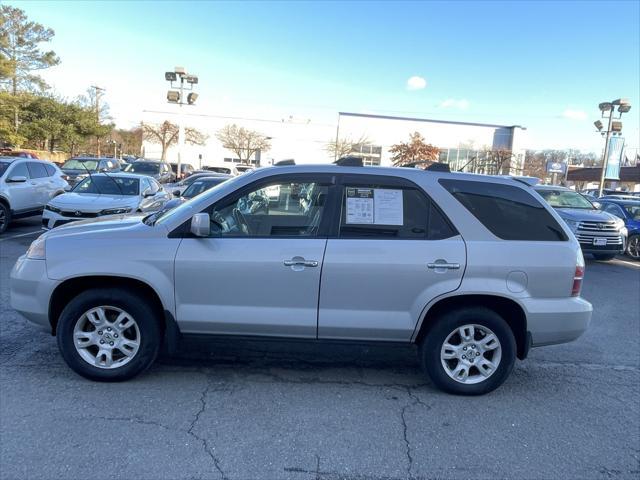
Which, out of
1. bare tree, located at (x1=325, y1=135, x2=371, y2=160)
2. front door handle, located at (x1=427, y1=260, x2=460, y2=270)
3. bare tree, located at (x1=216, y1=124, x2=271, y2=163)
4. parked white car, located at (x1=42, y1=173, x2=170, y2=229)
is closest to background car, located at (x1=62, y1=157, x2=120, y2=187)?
parked white car, located at (x1=42, y1=173, x2=170, y2=229)

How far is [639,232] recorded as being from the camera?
504 inches

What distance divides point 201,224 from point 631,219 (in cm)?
1356

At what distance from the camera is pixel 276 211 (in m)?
4.00

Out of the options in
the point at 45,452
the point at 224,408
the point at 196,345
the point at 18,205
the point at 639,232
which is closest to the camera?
the point at 45,452

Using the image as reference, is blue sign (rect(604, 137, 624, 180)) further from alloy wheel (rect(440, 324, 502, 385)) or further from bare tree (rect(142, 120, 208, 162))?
bare tree (rect(142, 120, 208, 162))

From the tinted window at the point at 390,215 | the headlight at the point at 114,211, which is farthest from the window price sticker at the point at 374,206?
the headlight at the point at 114,211

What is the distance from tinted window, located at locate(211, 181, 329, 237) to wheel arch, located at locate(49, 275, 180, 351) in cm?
78

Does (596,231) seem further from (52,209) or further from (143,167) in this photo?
(143,167)

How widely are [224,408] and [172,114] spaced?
5967 cm

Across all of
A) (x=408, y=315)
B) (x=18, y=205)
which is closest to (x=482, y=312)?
(x=408, y=315)

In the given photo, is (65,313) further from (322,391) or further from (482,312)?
(482,312)

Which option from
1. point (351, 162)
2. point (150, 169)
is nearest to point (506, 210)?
point (351, 162)

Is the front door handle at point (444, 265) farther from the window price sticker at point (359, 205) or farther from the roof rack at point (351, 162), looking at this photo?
the roof rack at point (351, 162)

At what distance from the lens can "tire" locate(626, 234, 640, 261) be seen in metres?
12.9
